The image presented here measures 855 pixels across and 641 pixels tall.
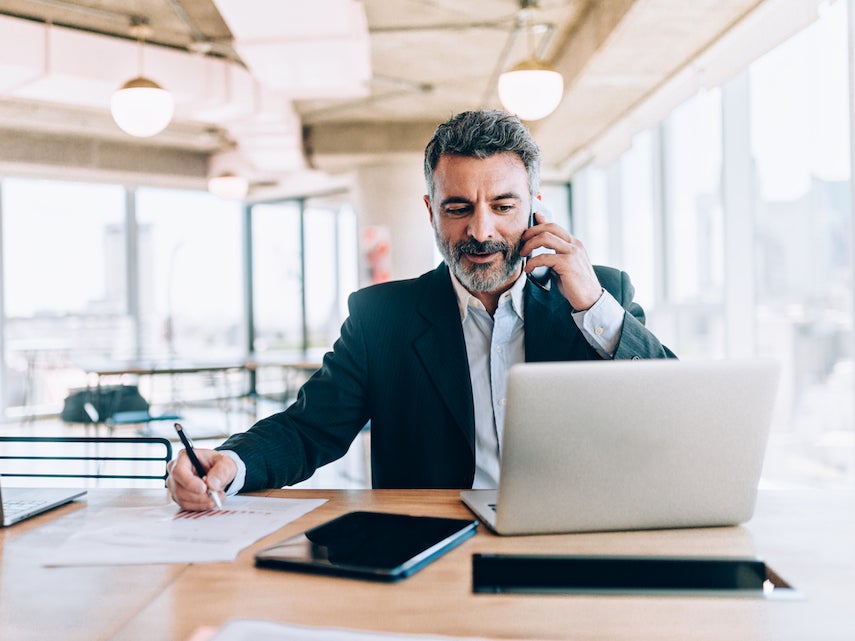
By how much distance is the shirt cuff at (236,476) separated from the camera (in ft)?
4.75

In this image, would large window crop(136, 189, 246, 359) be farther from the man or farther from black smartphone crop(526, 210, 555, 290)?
black smartphone crop(526, 210, 555, 290)

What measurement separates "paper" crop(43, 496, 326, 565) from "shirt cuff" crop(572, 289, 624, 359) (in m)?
0.72

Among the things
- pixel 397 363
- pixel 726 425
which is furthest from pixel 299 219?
pixel 726 425

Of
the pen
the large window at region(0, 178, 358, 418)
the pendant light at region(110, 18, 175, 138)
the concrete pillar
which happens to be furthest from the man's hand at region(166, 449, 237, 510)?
the concrete pillar

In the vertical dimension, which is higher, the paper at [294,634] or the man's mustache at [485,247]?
the man's mustache at [485,247]

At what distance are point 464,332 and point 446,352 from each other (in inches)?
5.2

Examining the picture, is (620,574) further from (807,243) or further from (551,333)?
(807,243)

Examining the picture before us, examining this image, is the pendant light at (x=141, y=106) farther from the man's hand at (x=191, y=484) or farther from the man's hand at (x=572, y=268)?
the man's hand at (x=191, y=484)

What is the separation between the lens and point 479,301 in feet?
6.30

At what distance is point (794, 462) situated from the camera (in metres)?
4.75

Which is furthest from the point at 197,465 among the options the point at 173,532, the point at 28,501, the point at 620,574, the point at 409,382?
the point at 620,574

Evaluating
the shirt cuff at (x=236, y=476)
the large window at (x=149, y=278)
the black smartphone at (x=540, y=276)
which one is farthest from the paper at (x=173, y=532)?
the large window at (x=149, y=278)

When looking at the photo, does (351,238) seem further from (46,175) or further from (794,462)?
(794,462)

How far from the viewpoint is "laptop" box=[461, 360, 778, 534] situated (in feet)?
3.39
